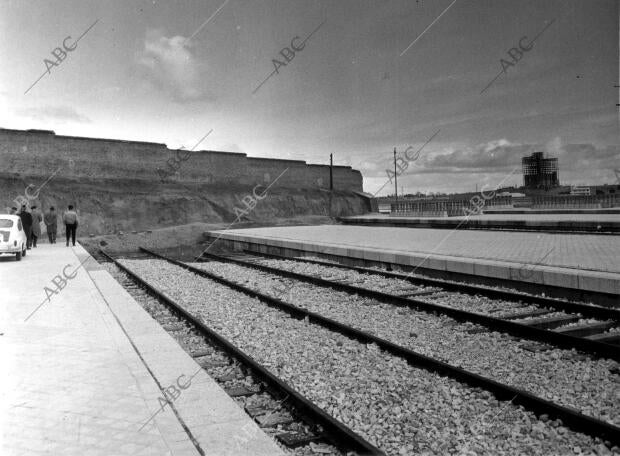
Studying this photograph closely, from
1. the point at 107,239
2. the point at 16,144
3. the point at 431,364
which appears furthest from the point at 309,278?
the point at 16,144

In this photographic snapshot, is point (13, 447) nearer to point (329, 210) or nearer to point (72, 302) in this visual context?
point (72, 302)

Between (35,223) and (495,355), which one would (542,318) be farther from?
(35,223)

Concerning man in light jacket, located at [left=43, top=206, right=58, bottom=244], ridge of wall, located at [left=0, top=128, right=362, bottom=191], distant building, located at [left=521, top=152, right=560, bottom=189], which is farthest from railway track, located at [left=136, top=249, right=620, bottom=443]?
distant building, located at [left=521, top=152, right=560, bottom=189]

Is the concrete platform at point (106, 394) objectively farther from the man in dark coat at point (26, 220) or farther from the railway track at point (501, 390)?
the man in dark coat at point (26, 220)

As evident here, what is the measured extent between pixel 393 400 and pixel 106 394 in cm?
238

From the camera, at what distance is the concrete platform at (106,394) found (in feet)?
11.2

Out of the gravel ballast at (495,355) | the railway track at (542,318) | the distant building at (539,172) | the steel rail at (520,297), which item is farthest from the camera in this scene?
the distant building at (539,172)

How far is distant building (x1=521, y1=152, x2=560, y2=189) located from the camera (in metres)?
78.9

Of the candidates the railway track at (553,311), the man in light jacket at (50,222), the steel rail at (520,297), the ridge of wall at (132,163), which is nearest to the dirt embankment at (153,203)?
the ridge of wall at (132,163)

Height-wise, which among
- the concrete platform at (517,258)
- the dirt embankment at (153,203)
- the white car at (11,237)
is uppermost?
the dirt embankment at (153,203)

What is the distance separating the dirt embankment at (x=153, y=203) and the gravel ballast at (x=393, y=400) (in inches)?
1114

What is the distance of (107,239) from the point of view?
29391 mm

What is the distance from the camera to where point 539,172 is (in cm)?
8094

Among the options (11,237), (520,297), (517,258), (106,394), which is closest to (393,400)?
(106,394)
